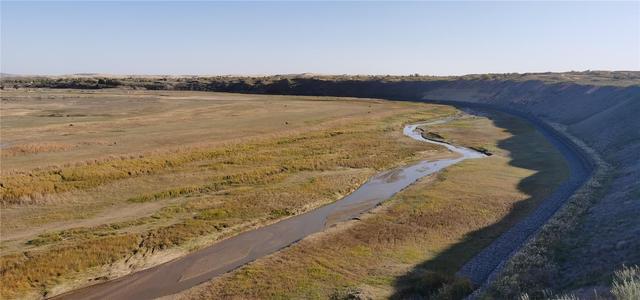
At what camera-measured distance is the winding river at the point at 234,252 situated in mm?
19062

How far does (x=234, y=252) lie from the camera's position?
75.2ft

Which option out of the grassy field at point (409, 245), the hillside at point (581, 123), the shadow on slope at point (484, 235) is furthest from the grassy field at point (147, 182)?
the hillside at point (581, 123)

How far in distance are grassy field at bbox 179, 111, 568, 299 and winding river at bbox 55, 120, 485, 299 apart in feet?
4.43

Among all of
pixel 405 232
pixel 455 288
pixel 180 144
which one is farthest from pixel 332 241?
pixel 180 144

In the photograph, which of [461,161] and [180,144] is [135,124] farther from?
[461,161]

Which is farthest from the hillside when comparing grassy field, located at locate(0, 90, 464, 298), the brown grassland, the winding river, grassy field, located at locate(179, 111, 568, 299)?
grassy field, located at locate(0, 90, 464, 298)

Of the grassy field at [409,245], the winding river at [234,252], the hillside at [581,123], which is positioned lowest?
the winding river at [234,252]

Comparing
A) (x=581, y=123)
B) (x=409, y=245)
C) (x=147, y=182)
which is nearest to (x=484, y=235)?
(x=409, y=245)

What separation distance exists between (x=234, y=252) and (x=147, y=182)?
1276 centimetres

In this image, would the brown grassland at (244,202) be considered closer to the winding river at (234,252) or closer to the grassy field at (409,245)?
the grassy field at (409,245)

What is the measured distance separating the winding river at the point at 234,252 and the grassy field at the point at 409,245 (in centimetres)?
135

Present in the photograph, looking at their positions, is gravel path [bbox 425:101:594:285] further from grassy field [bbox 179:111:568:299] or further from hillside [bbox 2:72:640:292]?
hillside [bbox 2:72:640:292]

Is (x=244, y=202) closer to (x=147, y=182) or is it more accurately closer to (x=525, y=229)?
(x=147, y=182)

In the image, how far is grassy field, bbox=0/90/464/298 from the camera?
70.1 ft
